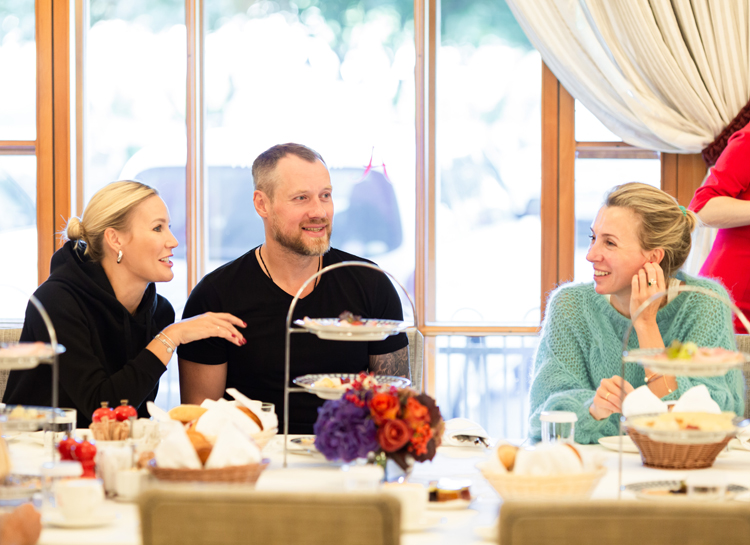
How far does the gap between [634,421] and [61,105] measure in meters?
3.34

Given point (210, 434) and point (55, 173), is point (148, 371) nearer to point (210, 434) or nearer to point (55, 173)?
point (210, 434)

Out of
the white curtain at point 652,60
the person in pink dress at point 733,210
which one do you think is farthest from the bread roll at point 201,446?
the white curtain at point 652,60

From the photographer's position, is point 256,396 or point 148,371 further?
point 256,396

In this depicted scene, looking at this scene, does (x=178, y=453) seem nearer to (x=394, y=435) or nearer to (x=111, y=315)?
(x=394, y=435)

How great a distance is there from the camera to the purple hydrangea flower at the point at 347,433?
145 centimetres

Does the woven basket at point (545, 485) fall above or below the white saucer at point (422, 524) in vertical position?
above

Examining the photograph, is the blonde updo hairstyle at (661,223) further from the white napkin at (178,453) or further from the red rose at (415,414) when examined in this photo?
the white napkin at (178,453)

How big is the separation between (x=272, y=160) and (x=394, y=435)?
1370mm

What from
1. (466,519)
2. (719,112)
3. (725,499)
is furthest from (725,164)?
(466,519)

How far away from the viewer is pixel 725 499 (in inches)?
52.2

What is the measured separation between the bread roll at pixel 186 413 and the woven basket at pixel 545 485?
2.42 ft

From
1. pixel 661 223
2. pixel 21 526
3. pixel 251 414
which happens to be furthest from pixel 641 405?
pixel 21 526

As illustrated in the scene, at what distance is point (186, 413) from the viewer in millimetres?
1764

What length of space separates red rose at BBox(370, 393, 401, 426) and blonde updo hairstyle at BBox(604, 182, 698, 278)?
1.18 metres
